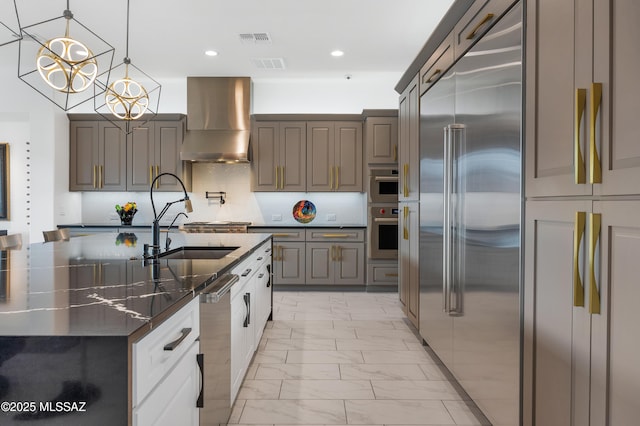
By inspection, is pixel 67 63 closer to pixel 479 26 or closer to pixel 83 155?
pixel 479 26

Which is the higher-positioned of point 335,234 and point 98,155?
point 98,155

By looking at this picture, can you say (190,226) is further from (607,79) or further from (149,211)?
(607,79)

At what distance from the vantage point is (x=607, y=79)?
125 centimetres

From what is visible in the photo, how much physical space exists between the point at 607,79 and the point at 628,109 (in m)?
0.14

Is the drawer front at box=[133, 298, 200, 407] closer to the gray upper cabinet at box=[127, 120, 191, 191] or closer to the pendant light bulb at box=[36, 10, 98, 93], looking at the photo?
the pendant light bulb at box=[36, 10, 98, 93]

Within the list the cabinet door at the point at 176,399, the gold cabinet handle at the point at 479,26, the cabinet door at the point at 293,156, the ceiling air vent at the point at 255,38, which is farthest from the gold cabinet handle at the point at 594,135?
the cabinet door at the point at 293,156

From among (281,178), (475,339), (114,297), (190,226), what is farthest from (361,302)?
(114,297)

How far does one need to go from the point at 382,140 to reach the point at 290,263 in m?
2.06

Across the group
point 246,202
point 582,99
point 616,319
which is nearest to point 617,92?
point 582,99

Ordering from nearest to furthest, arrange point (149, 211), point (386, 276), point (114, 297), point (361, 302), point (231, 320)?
point (114, 297) < point (231, 320) < point (361, 302) < point (386, 276) < point (149, 211)

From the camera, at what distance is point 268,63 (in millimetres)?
5418

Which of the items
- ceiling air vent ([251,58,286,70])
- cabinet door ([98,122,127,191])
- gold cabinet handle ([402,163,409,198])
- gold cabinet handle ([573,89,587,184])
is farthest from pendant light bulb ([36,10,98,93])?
cabinet door ([98,122,127,191])

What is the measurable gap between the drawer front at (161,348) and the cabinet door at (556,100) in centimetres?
134

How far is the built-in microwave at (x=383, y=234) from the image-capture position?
5.63 m
